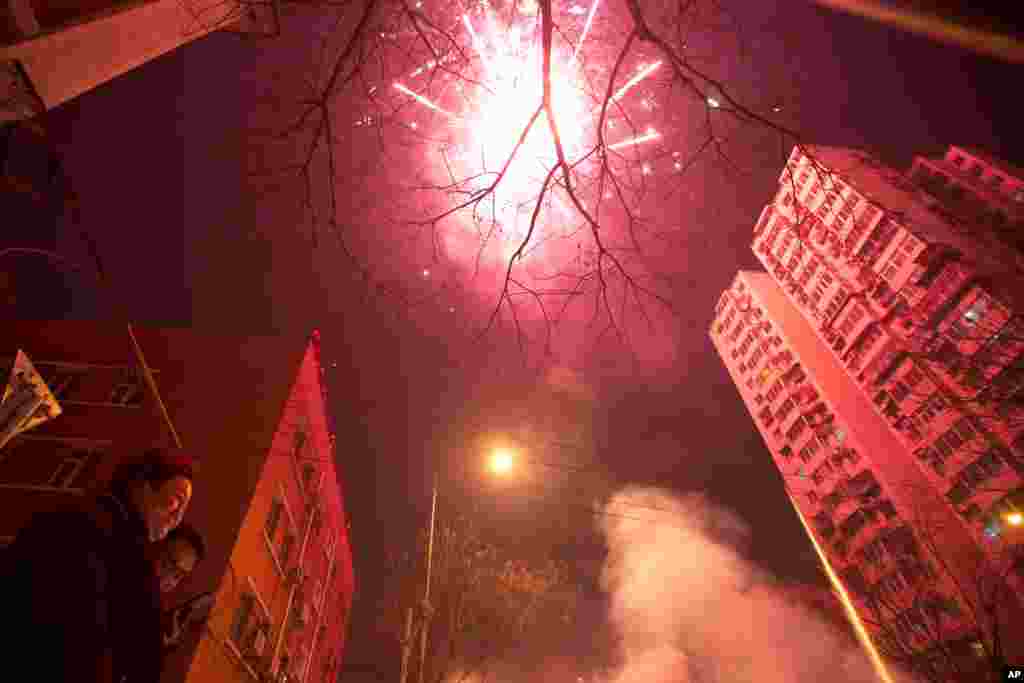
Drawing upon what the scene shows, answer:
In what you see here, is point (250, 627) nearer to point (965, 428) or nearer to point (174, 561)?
point (174, 561)

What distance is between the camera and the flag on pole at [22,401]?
774cm

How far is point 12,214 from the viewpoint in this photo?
1672 cm

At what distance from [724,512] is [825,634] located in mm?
8597

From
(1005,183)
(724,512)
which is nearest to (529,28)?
(724,512)

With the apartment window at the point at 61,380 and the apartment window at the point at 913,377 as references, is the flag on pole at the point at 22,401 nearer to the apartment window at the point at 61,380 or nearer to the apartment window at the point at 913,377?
the apartment window at the point at 61,380

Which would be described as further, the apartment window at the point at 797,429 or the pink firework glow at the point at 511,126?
the apartment window at the point at 797,429

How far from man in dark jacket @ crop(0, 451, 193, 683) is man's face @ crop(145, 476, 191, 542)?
0.17 feet

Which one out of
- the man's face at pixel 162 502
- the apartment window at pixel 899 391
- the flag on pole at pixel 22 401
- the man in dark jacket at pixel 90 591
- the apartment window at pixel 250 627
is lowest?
the man in dark jacket at pixel 90 591

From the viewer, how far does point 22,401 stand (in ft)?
26.3

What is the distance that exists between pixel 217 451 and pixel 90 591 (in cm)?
1193

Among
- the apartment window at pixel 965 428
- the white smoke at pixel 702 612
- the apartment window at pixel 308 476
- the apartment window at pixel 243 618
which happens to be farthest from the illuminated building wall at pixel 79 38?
the apartment window at pixel 965 428

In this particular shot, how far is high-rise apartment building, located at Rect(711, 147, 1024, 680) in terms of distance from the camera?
27.2 metres

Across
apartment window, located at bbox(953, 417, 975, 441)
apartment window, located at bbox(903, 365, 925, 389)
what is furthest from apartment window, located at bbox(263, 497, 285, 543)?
apartment window, located at bbox(903, 365, 925, 389)

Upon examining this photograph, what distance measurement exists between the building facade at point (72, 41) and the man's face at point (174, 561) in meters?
5.22
